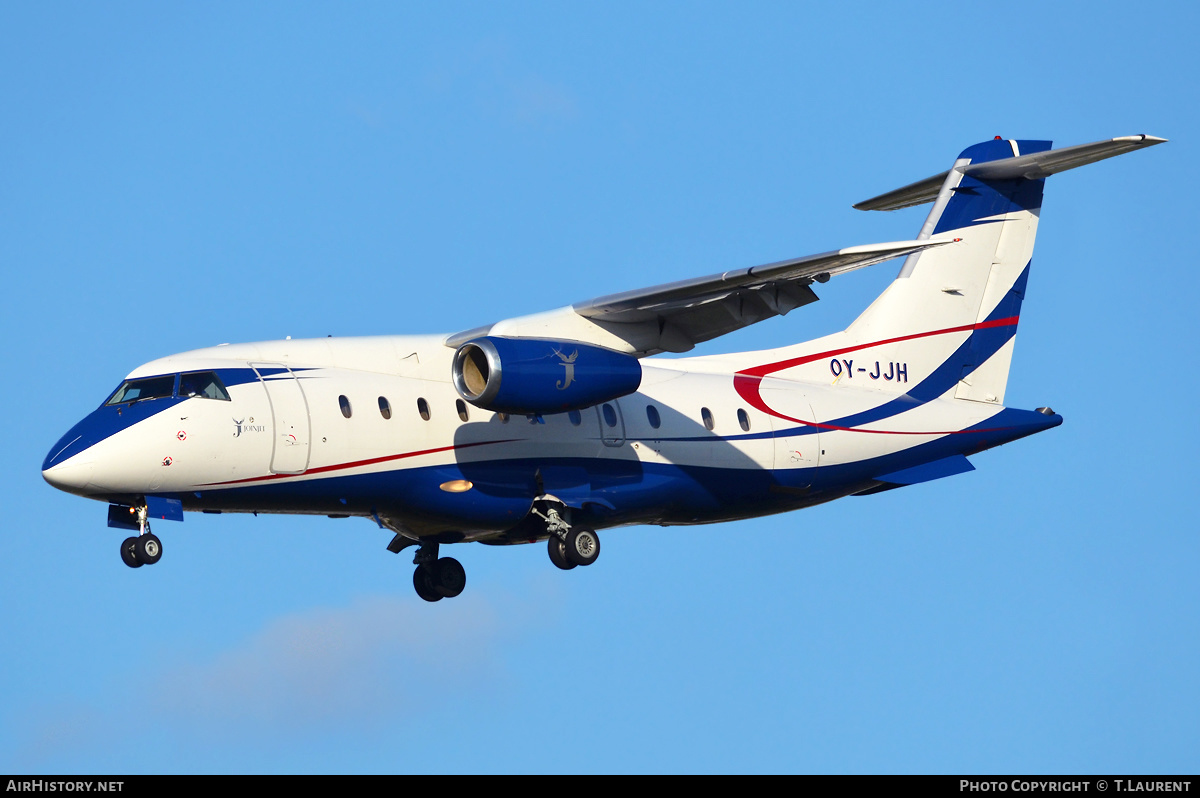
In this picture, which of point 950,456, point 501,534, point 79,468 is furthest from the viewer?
point 950,456

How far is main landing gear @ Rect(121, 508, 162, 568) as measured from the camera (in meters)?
14.0

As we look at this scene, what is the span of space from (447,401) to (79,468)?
11.8 feet

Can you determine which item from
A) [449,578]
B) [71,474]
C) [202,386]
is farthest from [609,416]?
[71,474]

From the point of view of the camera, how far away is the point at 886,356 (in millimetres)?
18922

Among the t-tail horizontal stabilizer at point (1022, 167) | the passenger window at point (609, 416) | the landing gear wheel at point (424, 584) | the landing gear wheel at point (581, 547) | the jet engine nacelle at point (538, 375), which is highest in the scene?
the t-tail horizontal stabilizer at point (1022, 167)

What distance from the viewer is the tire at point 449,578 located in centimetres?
1714

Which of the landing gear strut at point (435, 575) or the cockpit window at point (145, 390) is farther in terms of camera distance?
the landing gear strut at point (435, 575)

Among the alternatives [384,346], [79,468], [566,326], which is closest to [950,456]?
[566,326]

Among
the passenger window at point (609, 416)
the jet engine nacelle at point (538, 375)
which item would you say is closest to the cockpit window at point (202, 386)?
the jet engine nacelle at point (538, 375)

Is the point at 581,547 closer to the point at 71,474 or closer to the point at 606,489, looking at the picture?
the point at 606,489

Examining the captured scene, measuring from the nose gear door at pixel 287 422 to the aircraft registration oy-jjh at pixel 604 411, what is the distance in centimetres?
2

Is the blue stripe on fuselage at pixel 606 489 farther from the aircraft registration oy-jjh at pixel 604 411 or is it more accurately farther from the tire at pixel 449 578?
the tire at pixel 449 578
